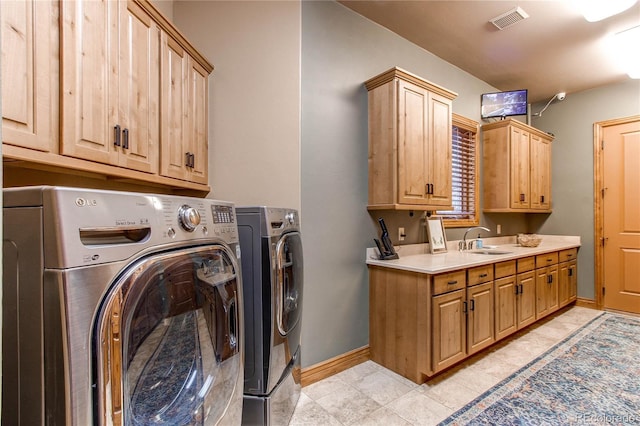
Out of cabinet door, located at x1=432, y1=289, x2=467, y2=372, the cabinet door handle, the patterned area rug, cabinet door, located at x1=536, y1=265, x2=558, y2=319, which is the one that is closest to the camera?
the cabinet door handle

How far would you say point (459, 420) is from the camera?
1896 mm

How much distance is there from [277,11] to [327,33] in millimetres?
418

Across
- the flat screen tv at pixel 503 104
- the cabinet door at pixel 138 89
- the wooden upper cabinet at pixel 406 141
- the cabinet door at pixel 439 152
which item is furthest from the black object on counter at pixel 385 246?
the flat screen tv at pixel 503 104

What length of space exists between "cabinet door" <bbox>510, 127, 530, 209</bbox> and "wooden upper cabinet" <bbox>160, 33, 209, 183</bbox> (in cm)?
354

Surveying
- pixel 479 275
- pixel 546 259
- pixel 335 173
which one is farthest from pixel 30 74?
pixel 546 259

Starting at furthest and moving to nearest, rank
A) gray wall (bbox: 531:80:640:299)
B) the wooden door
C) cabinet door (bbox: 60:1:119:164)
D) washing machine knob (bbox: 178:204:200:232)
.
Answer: gray wall (bbox: 531:80:640:299), the wooden door, cabinet door (bbox: 60:1:119:164), washing machine knob (bbox: 178:204:200:232)

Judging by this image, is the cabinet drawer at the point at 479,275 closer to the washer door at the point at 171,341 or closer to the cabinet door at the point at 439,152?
the cabinet door at the point at 439,152

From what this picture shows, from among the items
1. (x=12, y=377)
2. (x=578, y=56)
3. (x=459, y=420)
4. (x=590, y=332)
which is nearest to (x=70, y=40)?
(x=12, y=377)

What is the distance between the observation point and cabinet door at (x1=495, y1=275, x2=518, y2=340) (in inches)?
110

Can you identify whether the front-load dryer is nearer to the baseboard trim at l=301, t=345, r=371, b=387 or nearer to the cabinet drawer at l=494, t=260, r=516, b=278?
the baseboard trim at l=301, t=345, r=371, b=387

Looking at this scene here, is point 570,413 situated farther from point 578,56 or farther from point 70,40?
point 578,56

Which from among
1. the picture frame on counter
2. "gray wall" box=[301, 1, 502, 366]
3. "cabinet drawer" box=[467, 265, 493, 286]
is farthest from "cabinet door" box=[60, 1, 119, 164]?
the picture frame on counter

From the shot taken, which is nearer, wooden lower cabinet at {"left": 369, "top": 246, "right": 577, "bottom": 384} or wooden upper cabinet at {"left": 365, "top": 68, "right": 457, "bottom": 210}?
wooden lower cabinet at {"left": 369, "top": 246, "right": 577, "bottom": 384}

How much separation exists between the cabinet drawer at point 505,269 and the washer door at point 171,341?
239 cm
